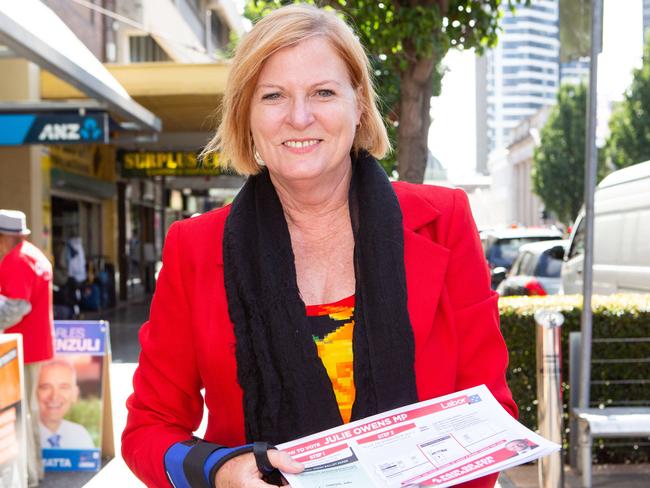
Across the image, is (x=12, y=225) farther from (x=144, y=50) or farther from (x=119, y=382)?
(x=144, y=50)

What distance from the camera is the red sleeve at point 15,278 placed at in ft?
20.8

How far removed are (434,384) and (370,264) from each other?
31 cm

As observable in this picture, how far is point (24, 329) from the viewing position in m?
6.47

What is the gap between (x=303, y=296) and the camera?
220 cm

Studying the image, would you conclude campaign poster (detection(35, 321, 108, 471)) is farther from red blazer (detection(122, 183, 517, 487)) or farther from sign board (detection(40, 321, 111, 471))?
red blazer (detection(122, 183, 517, 487))

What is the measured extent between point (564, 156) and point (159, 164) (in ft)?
144

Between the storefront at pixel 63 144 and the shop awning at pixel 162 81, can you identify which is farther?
the shop awning at pixel 162 81

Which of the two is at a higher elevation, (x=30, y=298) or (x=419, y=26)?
(x=419, y=26)

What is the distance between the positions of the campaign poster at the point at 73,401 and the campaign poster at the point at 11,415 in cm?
146

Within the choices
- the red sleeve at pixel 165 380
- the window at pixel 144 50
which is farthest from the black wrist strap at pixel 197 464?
the window at pixel 144 50

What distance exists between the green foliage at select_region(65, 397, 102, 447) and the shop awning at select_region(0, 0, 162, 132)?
295 centimetres

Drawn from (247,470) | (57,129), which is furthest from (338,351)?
(57,129)

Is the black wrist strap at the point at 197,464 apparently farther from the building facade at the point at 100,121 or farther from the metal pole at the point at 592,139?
the building facade at the point at 100,121

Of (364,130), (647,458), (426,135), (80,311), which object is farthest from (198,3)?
(364,130)
